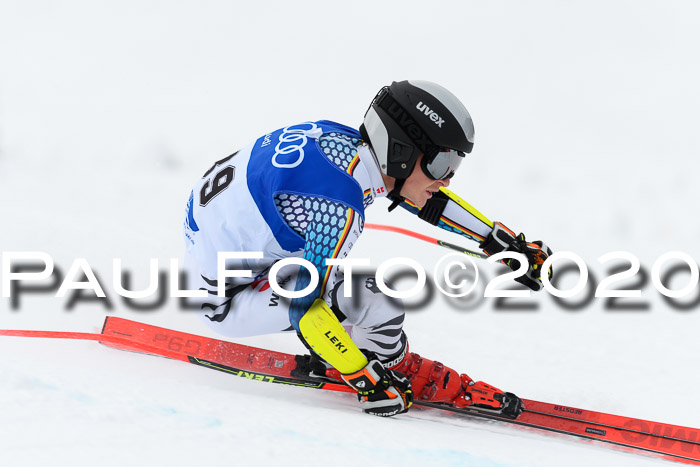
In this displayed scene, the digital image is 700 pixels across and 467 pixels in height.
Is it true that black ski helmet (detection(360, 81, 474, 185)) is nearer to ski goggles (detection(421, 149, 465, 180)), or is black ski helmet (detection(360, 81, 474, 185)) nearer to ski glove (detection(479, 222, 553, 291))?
ski goggles (detection(421, 149, 465, 180))

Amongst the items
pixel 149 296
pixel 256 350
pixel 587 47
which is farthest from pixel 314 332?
pixel 587 47

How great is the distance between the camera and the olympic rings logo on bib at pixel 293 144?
8.33ft

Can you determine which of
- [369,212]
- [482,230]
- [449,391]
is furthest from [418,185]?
[369,212]

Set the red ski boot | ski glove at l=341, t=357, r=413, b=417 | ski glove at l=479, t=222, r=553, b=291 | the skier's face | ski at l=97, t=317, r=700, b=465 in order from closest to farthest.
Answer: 1. ski glove at l=341, t=357, r=413, b=417
2. the skier's face
3. ski at l=97, t=317, r=700, b=465
4. the red ski boot
5. ski glove at l=479, t=222, r=553, b=291

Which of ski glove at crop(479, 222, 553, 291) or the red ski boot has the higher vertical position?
ski glove at crop(479, 222, 553, 291)

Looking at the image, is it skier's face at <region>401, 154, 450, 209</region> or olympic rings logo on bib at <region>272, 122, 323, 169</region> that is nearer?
olympic rings logo on bib at <region>272, 122, 323, 169</region>

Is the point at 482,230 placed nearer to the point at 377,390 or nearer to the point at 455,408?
the point at 455,408

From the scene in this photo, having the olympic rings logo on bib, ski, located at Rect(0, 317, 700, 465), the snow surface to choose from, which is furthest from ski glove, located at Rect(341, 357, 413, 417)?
the olympic rings logo on bib

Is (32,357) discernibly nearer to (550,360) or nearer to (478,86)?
(550,360)

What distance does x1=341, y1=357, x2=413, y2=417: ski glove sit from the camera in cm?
261

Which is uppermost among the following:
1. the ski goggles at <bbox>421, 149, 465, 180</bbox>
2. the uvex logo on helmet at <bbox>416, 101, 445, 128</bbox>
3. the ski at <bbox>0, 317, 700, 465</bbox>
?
the uvex logo on helmet at <bbox>416, 101, 445, 128</bbox>

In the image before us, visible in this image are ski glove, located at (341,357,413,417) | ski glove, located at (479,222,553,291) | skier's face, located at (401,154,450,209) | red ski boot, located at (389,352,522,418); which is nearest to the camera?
ski glove, located at (341,357,413,417)

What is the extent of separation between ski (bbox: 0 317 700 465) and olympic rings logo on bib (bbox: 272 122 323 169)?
1.08 metres

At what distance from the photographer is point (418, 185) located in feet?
9.12
